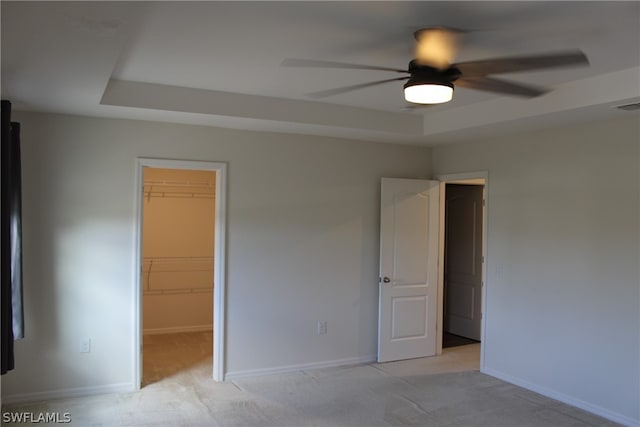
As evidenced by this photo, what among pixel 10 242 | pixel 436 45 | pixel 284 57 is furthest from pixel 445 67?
pixel 10 242

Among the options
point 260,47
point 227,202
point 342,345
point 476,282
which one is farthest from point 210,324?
point 260,47

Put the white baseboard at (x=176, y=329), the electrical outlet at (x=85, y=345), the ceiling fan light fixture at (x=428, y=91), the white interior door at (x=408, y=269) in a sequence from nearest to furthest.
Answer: the ceiling fan light fixture at (x=428, y=91) → the electrical outlet at (x=85, y=345) → the white interior door at (x=408, y=269) → the white baseboard at (x=176, y=329)

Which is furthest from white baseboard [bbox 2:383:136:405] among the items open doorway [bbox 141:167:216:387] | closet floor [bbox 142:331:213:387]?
open doorway [bbox 141:167:216:387]

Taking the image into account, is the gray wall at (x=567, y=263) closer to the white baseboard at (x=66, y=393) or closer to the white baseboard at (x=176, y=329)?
the white baseboard at (x=66, y=393)

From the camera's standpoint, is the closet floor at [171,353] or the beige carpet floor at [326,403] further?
the closet floor at [171,353]

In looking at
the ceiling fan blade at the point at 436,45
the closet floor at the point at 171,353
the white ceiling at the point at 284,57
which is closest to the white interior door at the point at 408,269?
the white ceiling at the point at 284,57

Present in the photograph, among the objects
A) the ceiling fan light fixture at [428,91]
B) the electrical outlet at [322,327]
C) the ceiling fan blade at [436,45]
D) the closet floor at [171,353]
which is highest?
the ceiling fan blade at [436,45]

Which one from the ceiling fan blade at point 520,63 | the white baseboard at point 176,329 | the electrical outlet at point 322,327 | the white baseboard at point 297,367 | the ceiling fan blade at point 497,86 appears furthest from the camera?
the white baseboard at point 176,329

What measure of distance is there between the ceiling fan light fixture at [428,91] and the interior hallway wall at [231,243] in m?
2.47

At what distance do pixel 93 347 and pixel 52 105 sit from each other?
2.01 meters

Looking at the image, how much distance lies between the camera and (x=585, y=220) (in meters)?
4.20

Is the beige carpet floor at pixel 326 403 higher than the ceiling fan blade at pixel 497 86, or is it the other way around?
the ceiling fan blade at pixel 497 86

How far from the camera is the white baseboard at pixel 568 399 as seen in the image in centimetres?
389

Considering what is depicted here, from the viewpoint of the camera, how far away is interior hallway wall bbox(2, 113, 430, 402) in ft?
13.7
